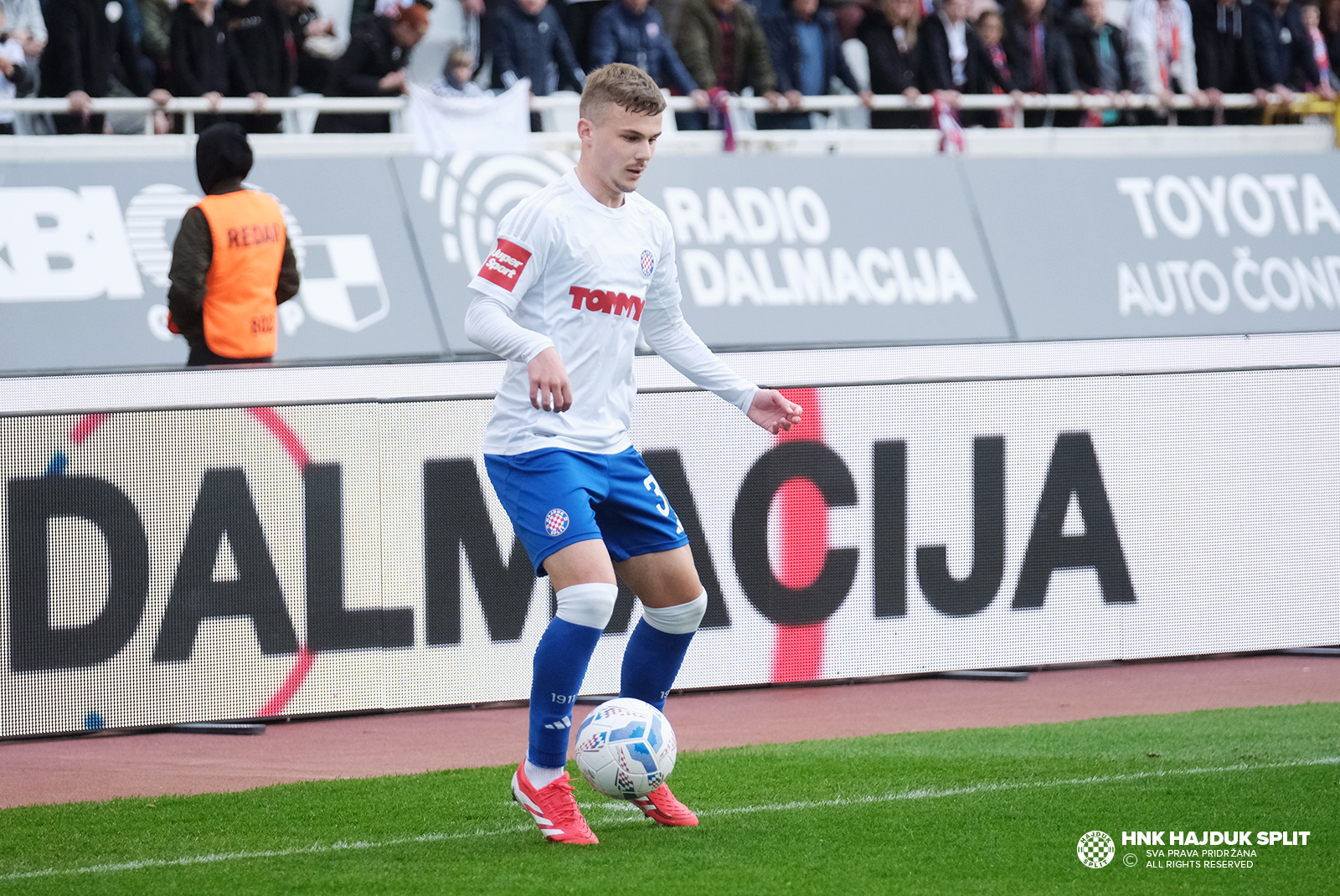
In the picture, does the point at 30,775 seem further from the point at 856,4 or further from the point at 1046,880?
the point at 856,4

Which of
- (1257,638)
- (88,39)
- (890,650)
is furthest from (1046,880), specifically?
(88,39)

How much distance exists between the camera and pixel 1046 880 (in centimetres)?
471

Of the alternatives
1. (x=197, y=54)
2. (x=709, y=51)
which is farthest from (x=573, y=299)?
(x=709, y=51)

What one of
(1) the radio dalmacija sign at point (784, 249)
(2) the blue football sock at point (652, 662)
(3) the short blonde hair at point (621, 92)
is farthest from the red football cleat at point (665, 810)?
(1) the radio dalmacija sign at point (784, 249)

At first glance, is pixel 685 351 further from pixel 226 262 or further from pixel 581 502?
pixel 226 262

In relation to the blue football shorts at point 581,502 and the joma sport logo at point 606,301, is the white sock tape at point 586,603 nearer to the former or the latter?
the blue football shorts at point 581,502

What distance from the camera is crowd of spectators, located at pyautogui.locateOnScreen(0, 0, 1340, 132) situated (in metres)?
13.0

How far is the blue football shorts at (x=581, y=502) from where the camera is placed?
4.96 meters

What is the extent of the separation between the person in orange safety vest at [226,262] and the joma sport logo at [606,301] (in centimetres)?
349

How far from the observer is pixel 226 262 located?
27.0 feet

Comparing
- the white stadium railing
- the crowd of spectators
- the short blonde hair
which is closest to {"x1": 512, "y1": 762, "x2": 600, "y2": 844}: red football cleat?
the short blonde hair

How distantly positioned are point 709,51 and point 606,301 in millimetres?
10479

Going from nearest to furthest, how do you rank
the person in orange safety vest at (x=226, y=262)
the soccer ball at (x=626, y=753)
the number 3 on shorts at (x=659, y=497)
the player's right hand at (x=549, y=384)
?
the player's right hand at (x=549, y=384) < the soccer ball at (x=626, y=753) < the number 3 on shorts at (x=659, y=497) < the person in orange safety vest at (x=226, y=262)

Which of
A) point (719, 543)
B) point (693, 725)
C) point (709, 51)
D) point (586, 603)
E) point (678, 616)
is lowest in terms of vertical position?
point (693, 725)
